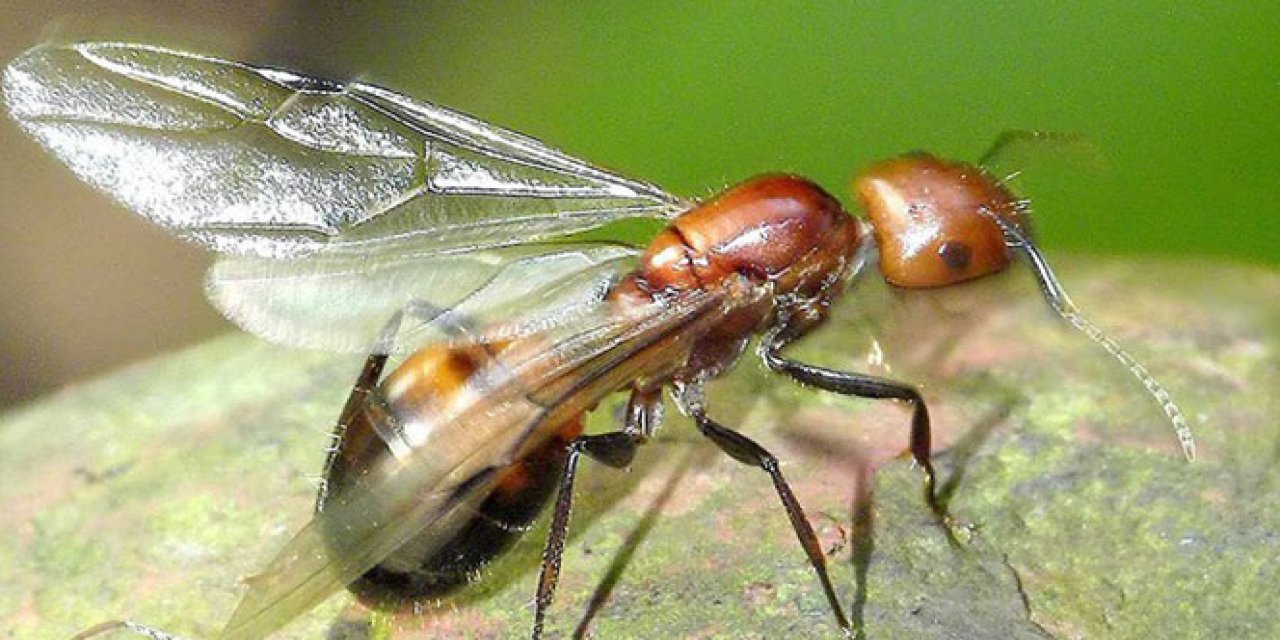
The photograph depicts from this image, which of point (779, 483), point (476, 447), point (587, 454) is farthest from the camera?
point (587, 454)

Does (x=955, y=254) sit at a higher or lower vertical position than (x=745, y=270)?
lower

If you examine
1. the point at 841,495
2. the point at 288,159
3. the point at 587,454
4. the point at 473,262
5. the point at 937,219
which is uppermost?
the point at 288,159

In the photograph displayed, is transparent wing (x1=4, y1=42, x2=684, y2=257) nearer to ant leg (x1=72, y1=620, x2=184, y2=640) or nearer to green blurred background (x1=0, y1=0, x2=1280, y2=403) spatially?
green blurred background (x1=0, y1=0, x2=1280, y2=403)

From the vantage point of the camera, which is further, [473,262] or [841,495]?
[473,262]

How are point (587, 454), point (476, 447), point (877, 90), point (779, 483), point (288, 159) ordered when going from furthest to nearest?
point (877, 90)
point (288, 159)
point (587, 454)
point (779, 483)
point (476, 447)

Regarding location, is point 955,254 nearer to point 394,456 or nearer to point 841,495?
point 841,495

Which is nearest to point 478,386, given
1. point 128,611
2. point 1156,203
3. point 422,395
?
point 422,395

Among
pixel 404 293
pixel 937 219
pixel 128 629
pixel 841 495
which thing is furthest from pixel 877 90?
pixel 128 629
